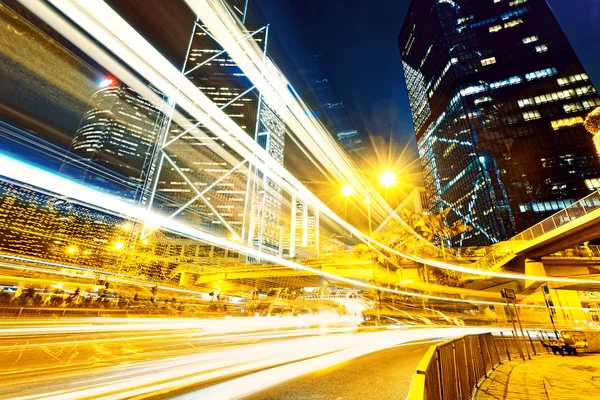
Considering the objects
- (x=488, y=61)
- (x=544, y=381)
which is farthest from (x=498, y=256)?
(x=488, y=61)

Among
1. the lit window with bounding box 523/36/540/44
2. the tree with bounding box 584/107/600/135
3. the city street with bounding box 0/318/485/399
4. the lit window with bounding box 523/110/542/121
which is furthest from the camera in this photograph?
the lit window with bounding box 523/36/540/44

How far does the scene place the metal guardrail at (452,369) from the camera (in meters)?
2.27

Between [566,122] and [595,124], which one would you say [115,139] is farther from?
[566,122]

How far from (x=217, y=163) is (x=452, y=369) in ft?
219

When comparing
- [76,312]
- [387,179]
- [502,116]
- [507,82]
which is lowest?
[76,312]

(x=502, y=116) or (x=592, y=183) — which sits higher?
(x=502, y=116)

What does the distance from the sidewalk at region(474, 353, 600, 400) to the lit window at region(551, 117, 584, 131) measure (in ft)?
286

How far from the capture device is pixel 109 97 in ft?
90.9

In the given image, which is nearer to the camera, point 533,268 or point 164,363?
point 164,363

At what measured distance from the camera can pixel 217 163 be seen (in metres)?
65.9

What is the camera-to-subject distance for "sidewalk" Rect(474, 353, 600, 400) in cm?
550

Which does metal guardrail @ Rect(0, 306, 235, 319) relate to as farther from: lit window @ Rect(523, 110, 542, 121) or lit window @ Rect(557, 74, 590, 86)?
lit window @ Rect(557, 74, 590, 86)

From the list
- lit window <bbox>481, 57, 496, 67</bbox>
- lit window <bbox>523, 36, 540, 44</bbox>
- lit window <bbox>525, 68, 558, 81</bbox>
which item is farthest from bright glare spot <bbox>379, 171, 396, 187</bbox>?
lit window <bbox>523, 36, 540, 44</bbox>

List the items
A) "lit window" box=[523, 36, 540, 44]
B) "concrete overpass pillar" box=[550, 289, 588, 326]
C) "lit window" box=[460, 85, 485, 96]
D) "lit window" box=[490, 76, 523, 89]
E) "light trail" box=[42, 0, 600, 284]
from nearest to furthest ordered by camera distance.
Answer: "light trail" box=[42, 0, 600, 284] → "concrete overpass pillar" box=[550, 289, 588, 326] → "lit window" box=[490, 76, 523, 89] → "lit window" box=[523, 36, 540, 44] → "lit window" box=[460, 85, 485, 96]
